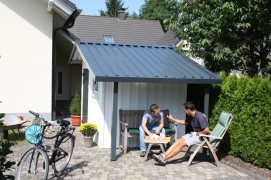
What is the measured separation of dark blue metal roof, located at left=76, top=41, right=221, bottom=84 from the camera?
8453mm

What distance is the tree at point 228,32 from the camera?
375 inches

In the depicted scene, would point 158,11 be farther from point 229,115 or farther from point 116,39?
point 229,115

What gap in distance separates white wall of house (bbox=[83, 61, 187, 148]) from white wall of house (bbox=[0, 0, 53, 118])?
12.3 ft

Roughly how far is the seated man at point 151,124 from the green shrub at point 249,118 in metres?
1.74

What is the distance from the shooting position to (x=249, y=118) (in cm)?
801

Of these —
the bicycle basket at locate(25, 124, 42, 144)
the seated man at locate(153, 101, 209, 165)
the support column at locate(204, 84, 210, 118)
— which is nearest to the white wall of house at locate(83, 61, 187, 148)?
the support column at locate(204, 84, 210, 118)

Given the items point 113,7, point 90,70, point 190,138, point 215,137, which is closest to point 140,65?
point 90,70

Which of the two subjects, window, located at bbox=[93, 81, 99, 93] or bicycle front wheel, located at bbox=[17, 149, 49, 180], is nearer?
bicycle front wheel, located at bbox=[17, 149, 49, 180]

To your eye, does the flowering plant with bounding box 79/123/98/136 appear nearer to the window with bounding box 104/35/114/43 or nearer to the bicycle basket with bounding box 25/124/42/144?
the bicycle basket with bounding box 25/124/42/144

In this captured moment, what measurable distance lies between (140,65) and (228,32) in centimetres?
288

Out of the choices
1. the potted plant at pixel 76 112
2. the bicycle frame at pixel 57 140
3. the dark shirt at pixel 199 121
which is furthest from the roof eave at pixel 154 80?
the potted plant at pixel 76 112

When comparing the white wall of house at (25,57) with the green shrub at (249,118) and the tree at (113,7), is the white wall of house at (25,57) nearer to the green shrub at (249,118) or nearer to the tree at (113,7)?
the green shrub at (249,118)

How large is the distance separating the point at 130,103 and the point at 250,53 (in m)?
3.96

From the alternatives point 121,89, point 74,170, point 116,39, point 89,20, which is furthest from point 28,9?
point 89,20
